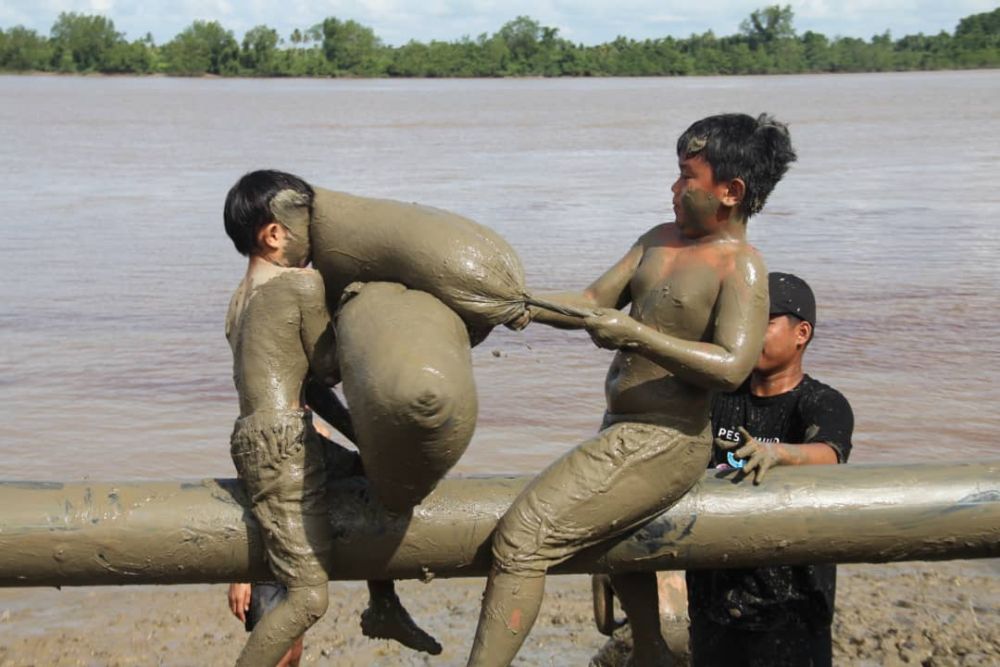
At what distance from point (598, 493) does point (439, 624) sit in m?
2.70

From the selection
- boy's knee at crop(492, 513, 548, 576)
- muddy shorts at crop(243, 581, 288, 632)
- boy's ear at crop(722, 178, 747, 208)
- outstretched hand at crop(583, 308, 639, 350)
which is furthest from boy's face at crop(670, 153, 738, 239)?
muddy shorts at crop(243, 581, 288, 632)

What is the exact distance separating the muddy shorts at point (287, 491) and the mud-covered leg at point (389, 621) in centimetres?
30

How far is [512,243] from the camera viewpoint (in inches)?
558

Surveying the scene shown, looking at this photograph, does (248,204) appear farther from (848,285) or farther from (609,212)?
(609,212)

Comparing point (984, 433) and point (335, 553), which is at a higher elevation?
point (335, 553)

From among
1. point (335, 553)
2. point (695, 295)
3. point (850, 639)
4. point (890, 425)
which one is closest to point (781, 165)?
point (695, 295)

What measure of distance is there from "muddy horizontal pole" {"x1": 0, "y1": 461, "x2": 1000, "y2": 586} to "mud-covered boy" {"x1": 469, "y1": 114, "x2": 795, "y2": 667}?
11 centimetres

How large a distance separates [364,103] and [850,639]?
4507 cm

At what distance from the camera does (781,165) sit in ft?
10.1

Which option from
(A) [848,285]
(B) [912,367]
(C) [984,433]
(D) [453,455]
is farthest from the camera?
(A) [848,285]

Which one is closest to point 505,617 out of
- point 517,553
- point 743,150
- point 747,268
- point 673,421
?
point 517,553

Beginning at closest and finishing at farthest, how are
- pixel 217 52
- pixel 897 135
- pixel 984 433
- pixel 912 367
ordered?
pixel 984 433 → pixel 912 367 → pixel 897 135 → pixel 217 52

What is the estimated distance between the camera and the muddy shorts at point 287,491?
2.85 meters

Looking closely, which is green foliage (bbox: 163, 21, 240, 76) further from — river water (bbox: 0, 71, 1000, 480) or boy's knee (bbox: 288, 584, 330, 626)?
boy's knee (bbox: 288, 584, 330, 626)
